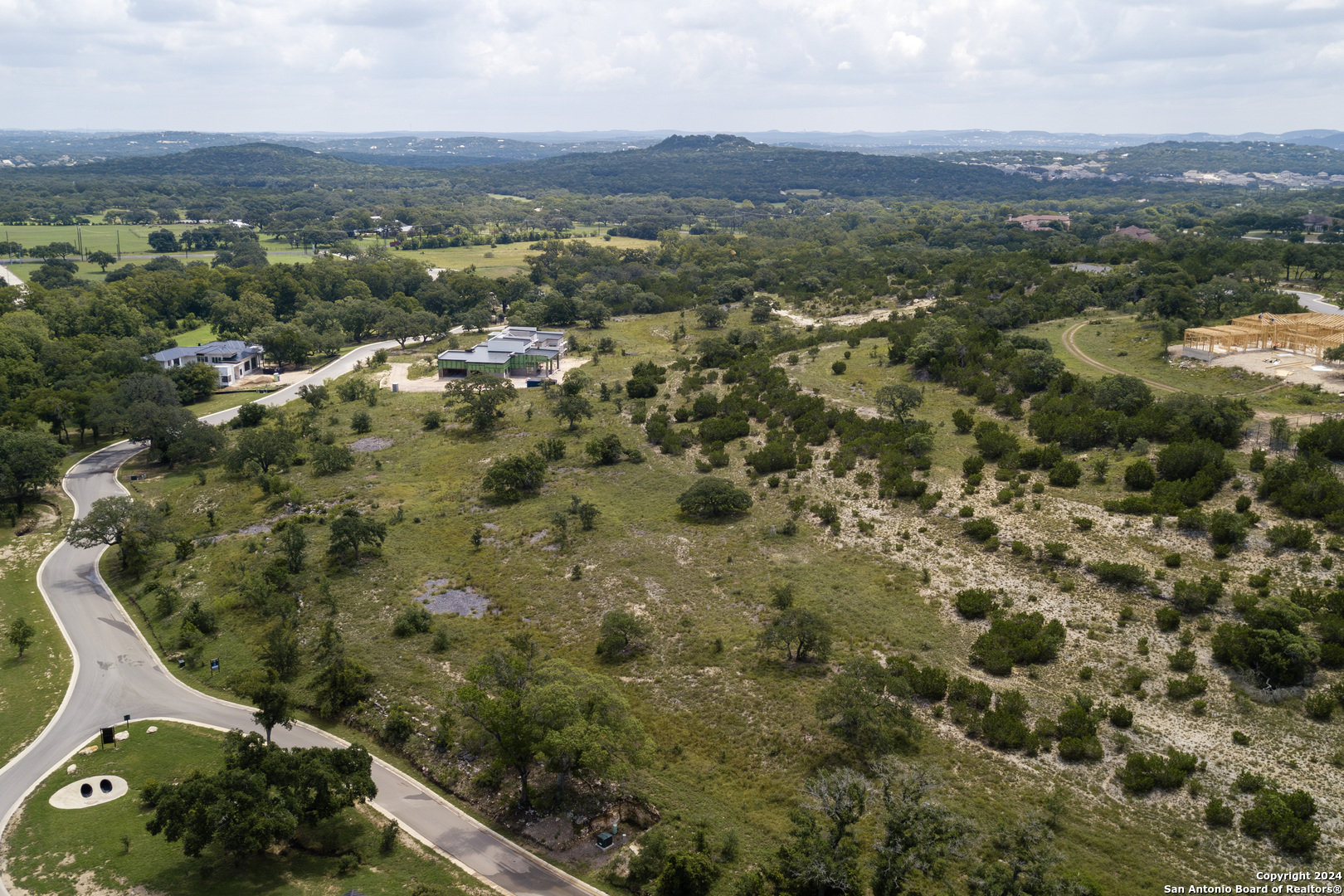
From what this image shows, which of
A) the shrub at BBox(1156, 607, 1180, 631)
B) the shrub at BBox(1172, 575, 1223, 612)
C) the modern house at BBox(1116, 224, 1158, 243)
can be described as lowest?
the shrub at BBox(1156, 607, 1180, 631)

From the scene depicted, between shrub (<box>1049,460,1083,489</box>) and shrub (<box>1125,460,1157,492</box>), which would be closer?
shrub (<box>1125,460,1157,492</box>)

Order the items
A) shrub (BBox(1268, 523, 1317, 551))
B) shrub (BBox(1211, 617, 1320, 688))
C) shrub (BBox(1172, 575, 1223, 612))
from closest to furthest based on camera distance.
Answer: shrub (BBox(1211, 617, 1320, 688)) → shrub (BBox(1172, 575, 1223, 612)) → shrub (BBox(1268, 523, 1317, 551))

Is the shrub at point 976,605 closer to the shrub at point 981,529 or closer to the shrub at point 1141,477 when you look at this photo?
the shrub at point 981,529

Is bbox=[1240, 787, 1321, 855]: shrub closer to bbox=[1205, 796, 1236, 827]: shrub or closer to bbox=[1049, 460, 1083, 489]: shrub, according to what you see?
bbox=[1205, 796, 1236, 827]: shrub

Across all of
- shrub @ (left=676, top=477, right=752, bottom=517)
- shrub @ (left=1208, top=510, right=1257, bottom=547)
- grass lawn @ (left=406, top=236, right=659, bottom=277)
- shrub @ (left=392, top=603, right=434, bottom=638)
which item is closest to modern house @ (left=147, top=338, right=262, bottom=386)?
grass lawn @ (left=406, top=236, right=659, bottom=277)

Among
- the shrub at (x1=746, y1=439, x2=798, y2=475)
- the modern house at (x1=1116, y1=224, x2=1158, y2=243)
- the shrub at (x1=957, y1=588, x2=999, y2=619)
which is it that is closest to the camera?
the shrub at (x1=957, y1=588, x2=999, y2=619)

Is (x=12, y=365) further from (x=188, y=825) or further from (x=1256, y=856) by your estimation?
(x=1256, y=856)

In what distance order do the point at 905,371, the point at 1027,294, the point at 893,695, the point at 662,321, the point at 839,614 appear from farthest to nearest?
1. the point at 662,321
2. the point at 1027,294
3. the point at 905,371
4. the point at 839,614
5. the point at 893,695

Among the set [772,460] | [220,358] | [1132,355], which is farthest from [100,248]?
[1132,355]

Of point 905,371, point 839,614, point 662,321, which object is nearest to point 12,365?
point 662,321
